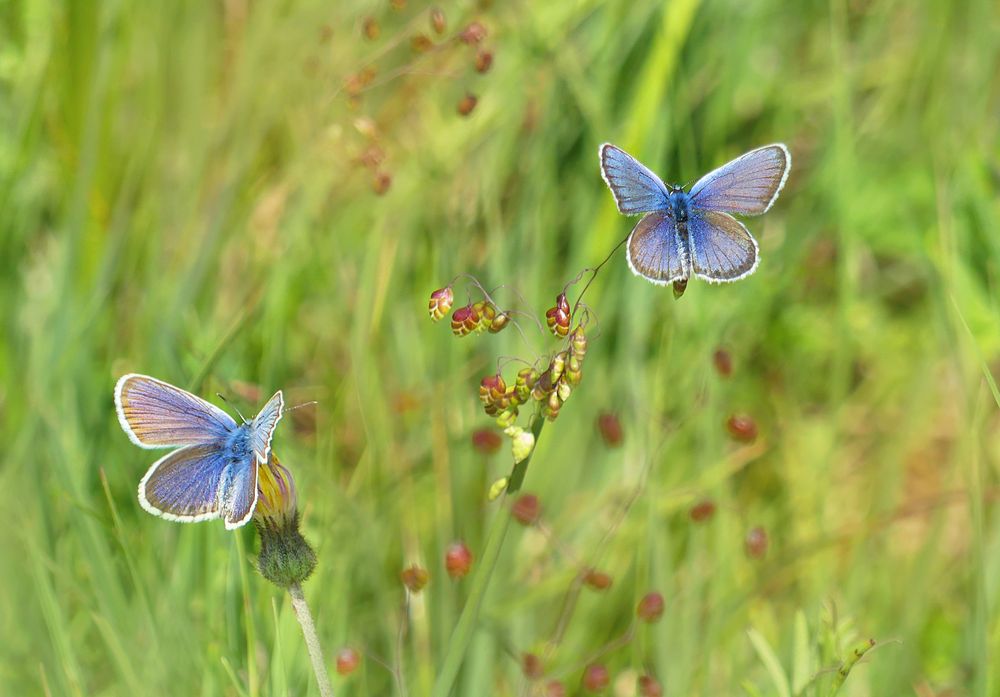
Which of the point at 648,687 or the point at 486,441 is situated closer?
the point at 648,687

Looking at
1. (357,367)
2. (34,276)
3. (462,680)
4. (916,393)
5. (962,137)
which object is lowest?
(462,680)

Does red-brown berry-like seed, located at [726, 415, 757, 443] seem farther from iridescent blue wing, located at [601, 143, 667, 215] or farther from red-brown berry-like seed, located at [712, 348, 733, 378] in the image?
iridescent blue wing, located at [601, 143, 667, 215]

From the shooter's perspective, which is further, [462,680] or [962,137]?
[962,137]

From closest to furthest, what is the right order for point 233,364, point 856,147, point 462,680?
point 462,680 → point 233,364 → point 856,147

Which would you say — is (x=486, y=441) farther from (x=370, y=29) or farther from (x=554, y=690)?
(x=370, y=29)

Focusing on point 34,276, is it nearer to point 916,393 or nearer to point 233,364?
point 233,364

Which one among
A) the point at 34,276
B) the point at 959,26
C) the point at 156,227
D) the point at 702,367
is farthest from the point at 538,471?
the point at 959,26

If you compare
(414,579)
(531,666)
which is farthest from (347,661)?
(531,666)

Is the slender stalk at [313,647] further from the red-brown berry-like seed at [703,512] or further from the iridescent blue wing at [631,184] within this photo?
the red-brown berry-like seed at [703,512]
